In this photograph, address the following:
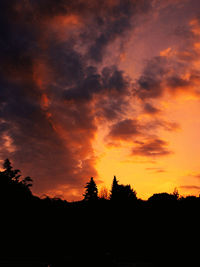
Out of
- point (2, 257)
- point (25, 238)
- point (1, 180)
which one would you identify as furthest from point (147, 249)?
point (1, 180)

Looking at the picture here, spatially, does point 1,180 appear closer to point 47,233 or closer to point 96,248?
point 47,233

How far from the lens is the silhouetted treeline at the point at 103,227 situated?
21.6 metres

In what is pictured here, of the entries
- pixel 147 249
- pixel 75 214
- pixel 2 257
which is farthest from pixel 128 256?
pixel 2 257

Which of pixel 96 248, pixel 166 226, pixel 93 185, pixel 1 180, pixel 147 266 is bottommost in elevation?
pixel 147 266

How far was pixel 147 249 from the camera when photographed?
2544cm

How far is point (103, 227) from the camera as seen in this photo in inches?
1102

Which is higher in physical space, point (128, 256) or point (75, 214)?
point (75, 214)

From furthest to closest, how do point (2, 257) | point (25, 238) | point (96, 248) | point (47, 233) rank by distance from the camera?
point (47, 233) < point (25, 238) < point (2, 257) < point (96, 248)

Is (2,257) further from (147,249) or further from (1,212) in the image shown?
(147,249)

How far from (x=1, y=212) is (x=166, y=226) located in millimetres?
16742

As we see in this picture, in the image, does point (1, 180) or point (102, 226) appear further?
point (102, 226)

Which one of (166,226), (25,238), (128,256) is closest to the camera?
(25,238)

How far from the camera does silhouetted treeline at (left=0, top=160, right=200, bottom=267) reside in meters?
21.6

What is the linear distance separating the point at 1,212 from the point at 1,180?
4.08m
